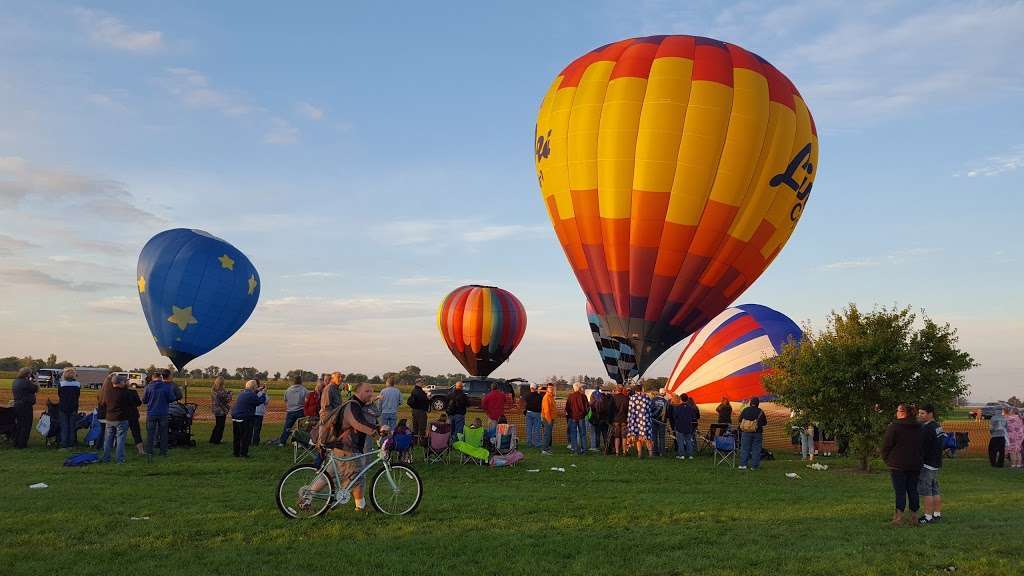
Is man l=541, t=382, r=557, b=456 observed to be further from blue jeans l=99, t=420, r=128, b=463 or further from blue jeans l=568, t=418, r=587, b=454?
blue jeans l=99, t=420, r=128, b=463

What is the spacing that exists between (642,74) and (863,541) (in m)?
20.1

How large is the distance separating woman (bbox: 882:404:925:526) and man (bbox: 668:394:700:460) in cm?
938

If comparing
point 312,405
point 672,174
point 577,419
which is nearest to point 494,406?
point 577,419

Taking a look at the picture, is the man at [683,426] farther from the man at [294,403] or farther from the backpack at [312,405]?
the man at [294,403]

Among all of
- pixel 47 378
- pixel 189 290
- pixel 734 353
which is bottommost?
pixel 47 378

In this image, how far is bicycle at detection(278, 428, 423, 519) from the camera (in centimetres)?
1023

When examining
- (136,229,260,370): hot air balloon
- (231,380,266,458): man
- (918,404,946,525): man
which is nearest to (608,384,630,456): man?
(231,380,266,458): man

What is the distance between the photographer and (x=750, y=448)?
60.7 feet

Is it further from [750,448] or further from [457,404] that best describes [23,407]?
[750,448]

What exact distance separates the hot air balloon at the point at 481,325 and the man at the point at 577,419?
30957mm

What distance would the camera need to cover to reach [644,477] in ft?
51.9

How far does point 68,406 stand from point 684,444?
1474 cm

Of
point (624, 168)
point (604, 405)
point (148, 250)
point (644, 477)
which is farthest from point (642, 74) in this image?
point (148, 250)

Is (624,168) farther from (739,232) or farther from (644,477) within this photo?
(644,477)
